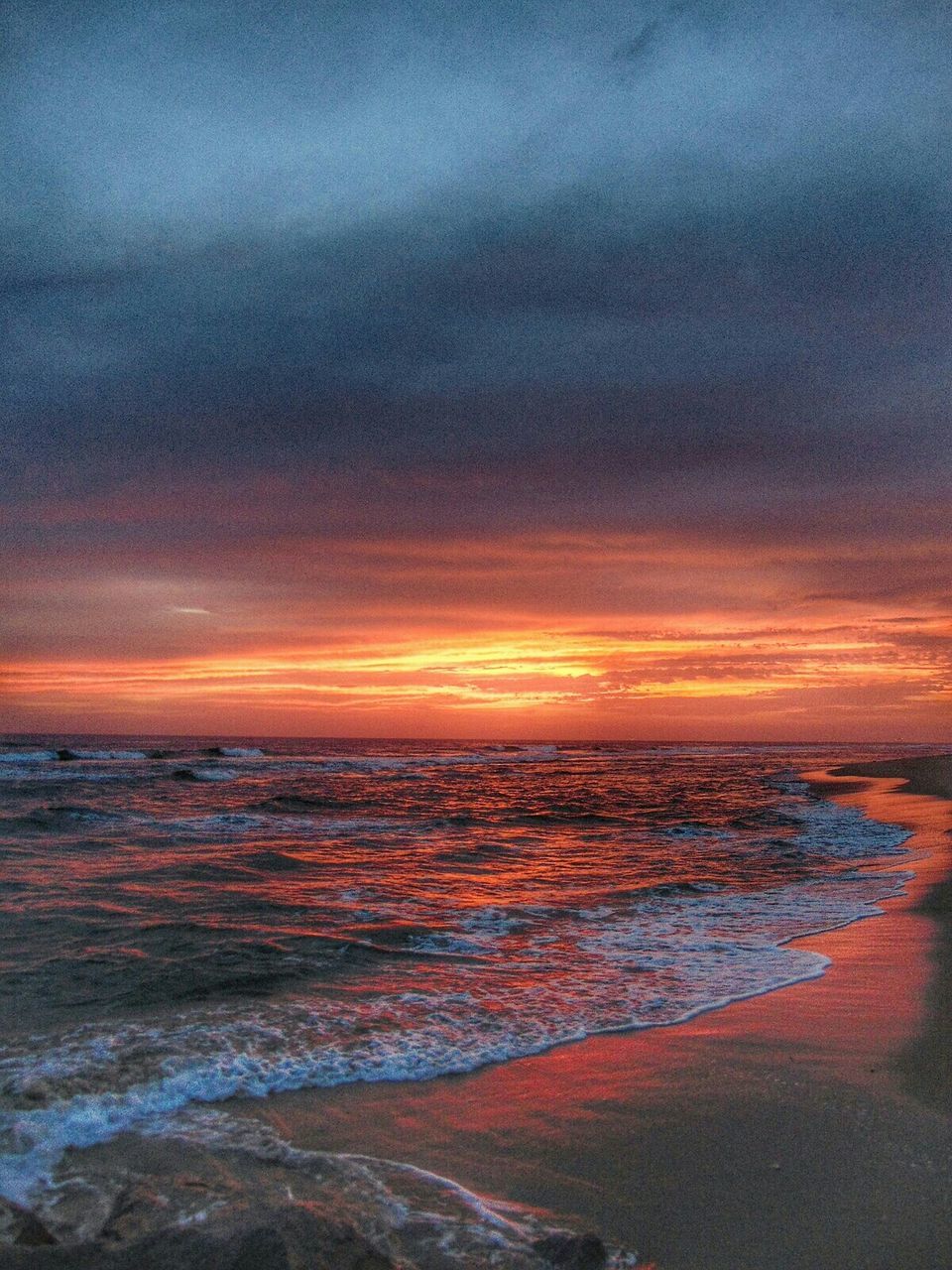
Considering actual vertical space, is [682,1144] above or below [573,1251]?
below

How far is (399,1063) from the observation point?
5711 millimetres

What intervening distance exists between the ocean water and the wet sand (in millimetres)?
496

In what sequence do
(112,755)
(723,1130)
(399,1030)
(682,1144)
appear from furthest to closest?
1. (112,755)
2. (399,1030)
3. (723,1130)
4. (682,1144)

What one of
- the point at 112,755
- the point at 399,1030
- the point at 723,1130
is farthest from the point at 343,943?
the point at 112,755

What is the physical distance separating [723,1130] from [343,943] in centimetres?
519

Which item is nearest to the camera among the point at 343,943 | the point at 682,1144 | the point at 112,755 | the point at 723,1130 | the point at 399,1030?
the point at 682,1144

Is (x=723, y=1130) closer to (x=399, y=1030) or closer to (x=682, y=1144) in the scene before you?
(x=682, y=1144)

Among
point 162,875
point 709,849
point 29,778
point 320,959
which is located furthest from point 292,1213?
point 29,778

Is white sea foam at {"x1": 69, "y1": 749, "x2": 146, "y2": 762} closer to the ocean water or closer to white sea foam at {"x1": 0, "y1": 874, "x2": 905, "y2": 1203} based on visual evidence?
A: the ocean water

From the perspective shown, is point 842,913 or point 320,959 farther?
point 842,913

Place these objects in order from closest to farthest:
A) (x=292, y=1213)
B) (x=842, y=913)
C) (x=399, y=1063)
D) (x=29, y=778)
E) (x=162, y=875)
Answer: (x=292, y=1213)
(x=399, y=1063)
(x=842, y=913)
(x=162, y=875)
(x=29, y=778)

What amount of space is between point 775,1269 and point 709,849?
49.6 ft

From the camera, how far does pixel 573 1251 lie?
3465mm

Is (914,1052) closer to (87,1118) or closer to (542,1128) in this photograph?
(542,1128)
